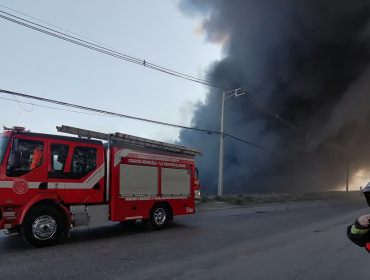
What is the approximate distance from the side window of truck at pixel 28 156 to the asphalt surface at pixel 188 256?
1644 millimetres

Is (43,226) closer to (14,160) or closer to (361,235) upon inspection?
(14,160)

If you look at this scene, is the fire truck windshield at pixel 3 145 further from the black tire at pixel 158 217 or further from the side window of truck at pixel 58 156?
the black tire at pixel 158 217

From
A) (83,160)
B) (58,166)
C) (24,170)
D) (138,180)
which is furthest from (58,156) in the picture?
(138,180)

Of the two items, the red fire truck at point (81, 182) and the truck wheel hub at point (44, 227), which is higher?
the red fire truck at point (81, 182)

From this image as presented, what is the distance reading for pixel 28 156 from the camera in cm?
683

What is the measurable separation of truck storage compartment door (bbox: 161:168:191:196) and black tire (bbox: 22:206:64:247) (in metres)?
3.37

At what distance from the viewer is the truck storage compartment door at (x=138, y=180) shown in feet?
27.5

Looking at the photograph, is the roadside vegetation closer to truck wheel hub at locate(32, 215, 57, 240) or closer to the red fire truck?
the red fire truck

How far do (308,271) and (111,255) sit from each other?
142 inches

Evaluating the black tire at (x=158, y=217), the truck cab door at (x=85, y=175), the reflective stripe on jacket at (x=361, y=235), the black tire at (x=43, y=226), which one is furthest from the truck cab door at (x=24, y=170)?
the reflective stripe on jacket at (x=361, y=235)

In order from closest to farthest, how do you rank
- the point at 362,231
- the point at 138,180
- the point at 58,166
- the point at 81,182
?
the point at 362,231 → the point at 58,166 → the point at 81,182 → the point at 138,180

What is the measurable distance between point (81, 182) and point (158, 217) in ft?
9.06

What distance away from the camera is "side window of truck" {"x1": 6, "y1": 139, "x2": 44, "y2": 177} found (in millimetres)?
6622

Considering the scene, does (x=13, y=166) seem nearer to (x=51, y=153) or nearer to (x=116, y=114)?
(x=51, y=153)
